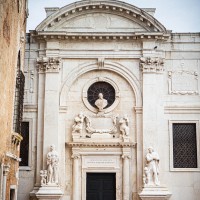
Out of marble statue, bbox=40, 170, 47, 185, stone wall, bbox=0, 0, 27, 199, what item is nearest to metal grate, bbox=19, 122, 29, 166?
marble statue, bbox=40, 170, 47, 185

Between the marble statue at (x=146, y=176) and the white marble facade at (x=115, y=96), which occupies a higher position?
the white marble facade at (x=115, y=96)

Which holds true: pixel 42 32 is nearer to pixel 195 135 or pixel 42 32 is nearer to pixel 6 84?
pixel 6 84

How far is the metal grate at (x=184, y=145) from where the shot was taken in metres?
22.4

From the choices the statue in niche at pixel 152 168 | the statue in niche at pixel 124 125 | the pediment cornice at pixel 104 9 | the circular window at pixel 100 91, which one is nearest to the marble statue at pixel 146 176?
the statue in niche at pixel 152 168

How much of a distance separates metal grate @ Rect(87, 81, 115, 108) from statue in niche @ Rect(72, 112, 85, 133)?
989 mm

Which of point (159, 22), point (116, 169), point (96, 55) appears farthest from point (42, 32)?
point (116, 169)

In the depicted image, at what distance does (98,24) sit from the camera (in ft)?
77.5

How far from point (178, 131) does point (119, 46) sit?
4.95 m

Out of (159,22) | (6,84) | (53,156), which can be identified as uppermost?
(159,22)

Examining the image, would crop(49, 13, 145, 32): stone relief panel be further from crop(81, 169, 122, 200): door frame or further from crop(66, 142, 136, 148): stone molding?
crop(81, 169, 122, 200): door frame

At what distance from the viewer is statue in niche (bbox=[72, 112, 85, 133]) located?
22.4 meters

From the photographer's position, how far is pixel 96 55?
915 inches

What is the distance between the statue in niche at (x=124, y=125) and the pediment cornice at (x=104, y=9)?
4434mm

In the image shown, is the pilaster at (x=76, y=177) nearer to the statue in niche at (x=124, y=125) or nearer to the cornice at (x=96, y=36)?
the statue in niche at (x=124, y=125)
